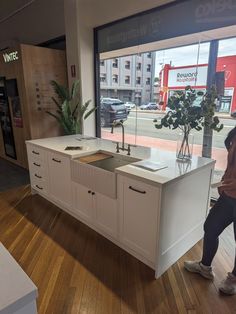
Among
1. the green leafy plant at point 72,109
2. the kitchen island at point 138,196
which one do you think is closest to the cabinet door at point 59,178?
the kitchen island at point 138,196

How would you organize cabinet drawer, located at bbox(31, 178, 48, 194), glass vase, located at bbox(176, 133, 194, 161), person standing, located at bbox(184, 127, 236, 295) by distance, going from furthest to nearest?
cabinet drawer, located at bbox(31, 178, 48, 194)
glass vase, located at bbox(176, 133, 194, 161)
person standing, located at bbox(184, 127, 236, 295)

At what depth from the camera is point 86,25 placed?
3.68m

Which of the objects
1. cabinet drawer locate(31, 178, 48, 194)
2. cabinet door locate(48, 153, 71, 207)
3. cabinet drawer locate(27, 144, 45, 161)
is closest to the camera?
cabinet door locate(48, 153, 71, 207)

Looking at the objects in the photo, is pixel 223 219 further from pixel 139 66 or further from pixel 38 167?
pixel 139 66

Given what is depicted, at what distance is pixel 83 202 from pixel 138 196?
2.85ft

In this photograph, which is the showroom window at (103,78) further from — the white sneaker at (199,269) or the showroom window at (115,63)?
the white sneaker at (199,269)

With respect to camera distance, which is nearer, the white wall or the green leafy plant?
the white wall

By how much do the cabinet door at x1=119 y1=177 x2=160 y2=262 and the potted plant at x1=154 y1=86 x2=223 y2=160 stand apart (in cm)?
63

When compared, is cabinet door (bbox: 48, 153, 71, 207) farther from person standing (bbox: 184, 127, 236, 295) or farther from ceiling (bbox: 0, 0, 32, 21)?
ceiling (bbox: 0, 0, 32, 21)

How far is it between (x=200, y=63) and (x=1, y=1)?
194 inches

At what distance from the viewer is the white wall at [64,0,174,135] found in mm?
3369

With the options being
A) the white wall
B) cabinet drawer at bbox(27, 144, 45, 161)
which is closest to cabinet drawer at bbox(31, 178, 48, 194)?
cabinet drawer at bbox(27, 144, 45, 161)

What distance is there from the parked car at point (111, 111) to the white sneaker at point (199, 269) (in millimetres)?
2461

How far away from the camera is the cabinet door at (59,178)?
259cm
